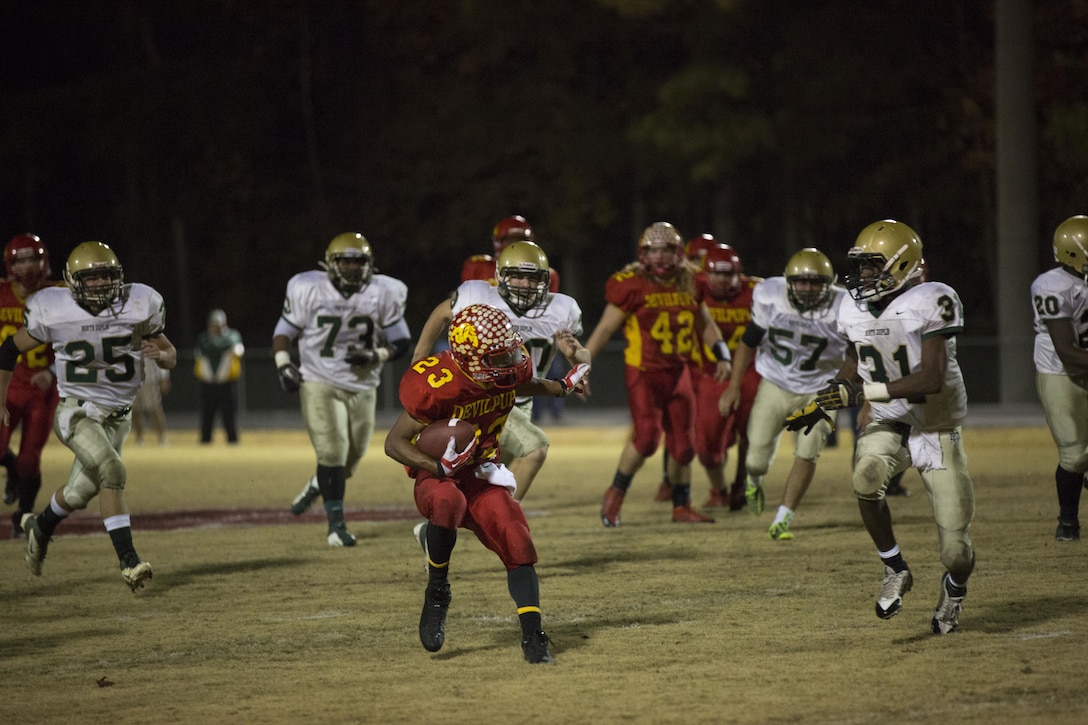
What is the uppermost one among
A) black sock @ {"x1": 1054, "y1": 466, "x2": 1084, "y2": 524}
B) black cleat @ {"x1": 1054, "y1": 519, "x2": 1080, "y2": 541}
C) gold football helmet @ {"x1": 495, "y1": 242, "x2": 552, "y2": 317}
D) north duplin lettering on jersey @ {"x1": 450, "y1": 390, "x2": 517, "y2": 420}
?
gold football helmet @ {"x1": 495, "y1": 242, "x2": 552, "y2": 317}

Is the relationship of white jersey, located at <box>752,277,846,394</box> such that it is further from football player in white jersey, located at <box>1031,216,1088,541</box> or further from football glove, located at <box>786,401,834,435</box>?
football glove, located at <box>786,401,834,435</box>

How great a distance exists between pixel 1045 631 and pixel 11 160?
1266 inches

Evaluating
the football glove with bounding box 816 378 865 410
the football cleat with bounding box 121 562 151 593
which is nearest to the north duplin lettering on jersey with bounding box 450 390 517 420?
the football glove with bounding box 816 378 865 410

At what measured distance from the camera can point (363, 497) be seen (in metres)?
14.1

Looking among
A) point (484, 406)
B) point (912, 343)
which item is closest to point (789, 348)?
point (912, 343)

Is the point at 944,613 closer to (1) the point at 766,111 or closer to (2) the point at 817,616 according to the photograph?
(2) the point at 817,616

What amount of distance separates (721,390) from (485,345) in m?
5.79

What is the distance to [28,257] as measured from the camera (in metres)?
10.4

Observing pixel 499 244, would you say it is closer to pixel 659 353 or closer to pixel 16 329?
pixel 659 353

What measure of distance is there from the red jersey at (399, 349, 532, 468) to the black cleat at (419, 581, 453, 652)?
623 mm

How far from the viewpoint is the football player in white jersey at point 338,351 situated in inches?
410

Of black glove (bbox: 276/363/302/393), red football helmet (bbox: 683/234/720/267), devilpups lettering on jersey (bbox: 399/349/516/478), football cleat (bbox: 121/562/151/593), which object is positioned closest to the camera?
devilpups lettering on jersey (bbox: 399/349/516/478)

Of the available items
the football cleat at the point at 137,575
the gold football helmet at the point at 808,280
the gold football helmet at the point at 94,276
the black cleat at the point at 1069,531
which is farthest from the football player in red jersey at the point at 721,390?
the gold football helmet at the point at 94,276

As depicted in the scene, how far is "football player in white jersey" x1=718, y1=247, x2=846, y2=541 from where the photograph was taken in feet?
34.2
